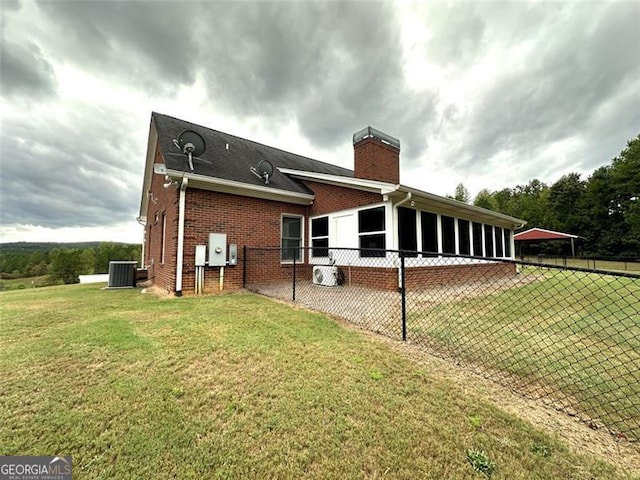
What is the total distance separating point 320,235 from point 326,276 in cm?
180

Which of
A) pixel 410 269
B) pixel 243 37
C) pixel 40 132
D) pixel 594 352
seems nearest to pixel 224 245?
pixel 410 269

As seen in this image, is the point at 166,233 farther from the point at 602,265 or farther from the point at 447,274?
the point at 602,265

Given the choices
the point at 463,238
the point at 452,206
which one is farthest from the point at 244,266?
the point at 463,238

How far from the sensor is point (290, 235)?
9.63 m

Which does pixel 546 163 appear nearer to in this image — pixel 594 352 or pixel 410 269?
pixel 410 269

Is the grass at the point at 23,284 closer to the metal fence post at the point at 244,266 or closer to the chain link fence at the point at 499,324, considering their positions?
the metal fence post at the point at 244,266

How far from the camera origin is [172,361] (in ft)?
9.23

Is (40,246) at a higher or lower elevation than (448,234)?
higher

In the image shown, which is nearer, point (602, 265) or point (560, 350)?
point (560, 350)

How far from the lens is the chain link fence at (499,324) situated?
2.38 meters

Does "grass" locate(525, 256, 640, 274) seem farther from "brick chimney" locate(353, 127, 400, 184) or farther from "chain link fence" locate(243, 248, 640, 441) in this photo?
"brick chimney" locate(353, 127, 400, 184)

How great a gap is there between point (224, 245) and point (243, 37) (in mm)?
6708

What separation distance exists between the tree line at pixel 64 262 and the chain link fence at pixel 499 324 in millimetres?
34898

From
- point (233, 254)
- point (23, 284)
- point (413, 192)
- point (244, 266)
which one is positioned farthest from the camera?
point (23, 284)
